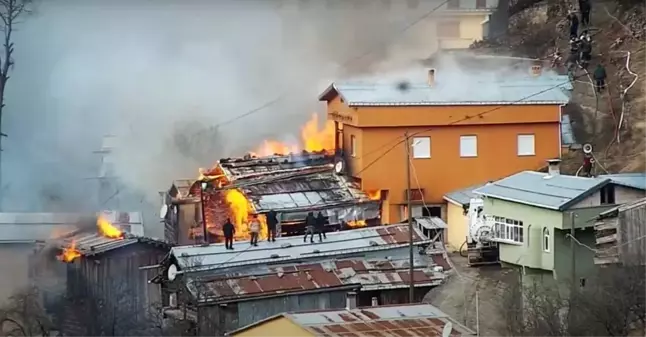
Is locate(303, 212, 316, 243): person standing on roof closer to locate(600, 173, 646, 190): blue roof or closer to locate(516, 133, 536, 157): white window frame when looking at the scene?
locate(516, 133, 536, 157): white window frame

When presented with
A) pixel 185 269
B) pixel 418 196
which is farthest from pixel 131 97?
pixel 185 269

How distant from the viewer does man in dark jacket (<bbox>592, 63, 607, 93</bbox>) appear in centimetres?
1578

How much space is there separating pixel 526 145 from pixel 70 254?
642 centimetres

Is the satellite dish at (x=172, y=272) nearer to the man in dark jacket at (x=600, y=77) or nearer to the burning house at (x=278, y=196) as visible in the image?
the burning house at (x=278, y=196)

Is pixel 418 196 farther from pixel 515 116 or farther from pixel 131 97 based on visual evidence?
pixel 131 97

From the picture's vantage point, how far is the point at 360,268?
1241 cm

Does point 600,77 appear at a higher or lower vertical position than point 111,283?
higher

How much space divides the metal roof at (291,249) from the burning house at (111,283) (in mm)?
1317

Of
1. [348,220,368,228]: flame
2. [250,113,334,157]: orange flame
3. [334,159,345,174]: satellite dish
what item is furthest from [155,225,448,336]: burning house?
[250,113,334,157]: orange flame

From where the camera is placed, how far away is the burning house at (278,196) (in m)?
14.5

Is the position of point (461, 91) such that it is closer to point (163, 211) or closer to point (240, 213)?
point (240, 213)

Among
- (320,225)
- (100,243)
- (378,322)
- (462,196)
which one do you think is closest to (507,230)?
(462,196)

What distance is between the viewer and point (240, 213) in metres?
14.8

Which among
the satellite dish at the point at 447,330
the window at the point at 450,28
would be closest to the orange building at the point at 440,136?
the window at the point at 450,28
